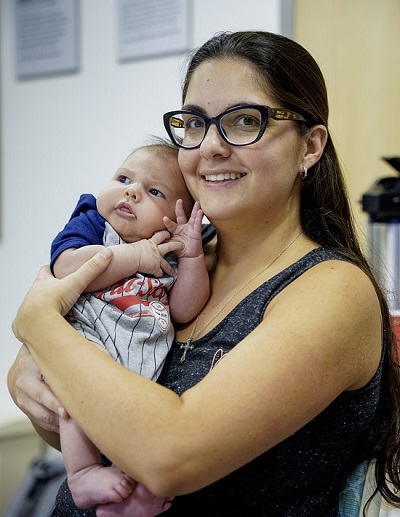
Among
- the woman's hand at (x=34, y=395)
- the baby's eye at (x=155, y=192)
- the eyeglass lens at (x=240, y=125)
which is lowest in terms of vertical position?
the woman's hand at (x=34, y=395)

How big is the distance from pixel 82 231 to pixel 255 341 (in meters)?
0.49

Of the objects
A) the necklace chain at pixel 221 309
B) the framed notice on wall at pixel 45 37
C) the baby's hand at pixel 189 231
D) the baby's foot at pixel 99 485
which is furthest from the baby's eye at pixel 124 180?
the framed notice on wall at pixel 45 37

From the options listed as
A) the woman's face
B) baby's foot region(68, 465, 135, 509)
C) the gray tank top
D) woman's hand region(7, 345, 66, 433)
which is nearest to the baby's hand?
the woman's face

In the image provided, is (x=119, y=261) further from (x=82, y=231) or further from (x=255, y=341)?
(x=255, y=341)

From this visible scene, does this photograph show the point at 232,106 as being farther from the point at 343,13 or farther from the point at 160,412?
the point at 343,13

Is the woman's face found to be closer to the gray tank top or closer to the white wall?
the gray tank top

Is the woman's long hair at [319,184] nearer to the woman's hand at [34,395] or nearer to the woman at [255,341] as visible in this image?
the woman at [255,341]

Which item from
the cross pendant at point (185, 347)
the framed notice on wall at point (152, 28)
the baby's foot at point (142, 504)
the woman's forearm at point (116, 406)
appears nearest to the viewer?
the woman's forearm at point (116, 406)

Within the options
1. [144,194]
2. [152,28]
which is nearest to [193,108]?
[144,194]

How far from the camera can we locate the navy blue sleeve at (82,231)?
1492 mm

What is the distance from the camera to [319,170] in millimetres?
1524

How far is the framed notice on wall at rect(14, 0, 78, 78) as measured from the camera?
3.03 meters

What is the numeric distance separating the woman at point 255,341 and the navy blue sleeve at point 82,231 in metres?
0.07

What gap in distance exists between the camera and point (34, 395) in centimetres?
144
